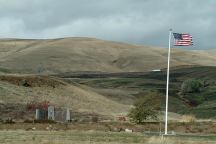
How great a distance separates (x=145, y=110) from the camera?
6569 cm

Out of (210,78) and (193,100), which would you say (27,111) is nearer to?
(193,100)

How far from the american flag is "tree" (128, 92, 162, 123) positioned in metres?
14.8

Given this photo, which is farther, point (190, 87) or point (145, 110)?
point (190, 87)

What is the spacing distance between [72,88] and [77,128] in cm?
4612

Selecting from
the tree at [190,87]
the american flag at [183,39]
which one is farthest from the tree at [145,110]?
the tree at [190,87]

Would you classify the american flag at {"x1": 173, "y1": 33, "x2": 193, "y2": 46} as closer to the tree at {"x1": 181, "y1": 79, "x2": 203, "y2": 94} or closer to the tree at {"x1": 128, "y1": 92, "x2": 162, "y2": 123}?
the tree at {"x1": 128, "y1": 92, "x2": 162, "y2": 123}

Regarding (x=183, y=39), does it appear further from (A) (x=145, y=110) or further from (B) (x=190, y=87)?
(B) (x=190, y=87)

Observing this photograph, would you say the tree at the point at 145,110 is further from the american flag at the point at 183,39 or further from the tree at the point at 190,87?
the tree at the point at 190,87

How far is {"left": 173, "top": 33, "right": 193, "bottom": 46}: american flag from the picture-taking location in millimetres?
52062

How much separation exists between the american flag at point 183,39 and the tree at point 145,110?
14.8 meters

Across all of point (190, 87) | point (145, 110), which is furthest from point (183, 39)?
point (190, 87)

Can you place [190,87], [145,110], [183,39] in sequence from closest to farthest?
[183,39] < [145,110] < [190,87]

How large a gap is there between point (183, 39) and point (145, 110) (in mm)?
15431

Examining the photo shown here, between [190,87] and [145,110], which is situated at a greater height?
[190,87]
